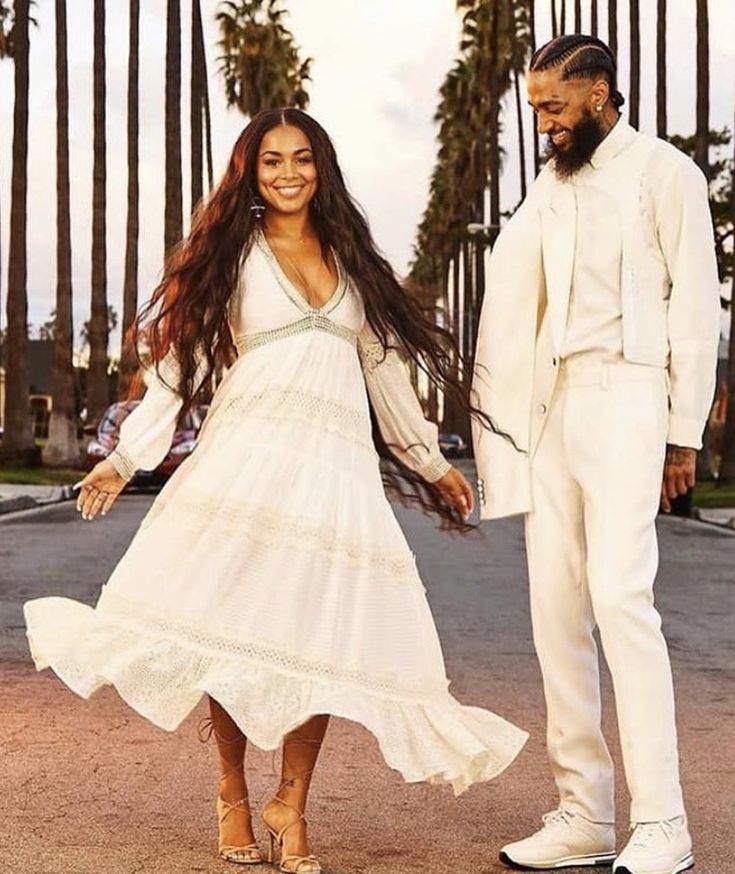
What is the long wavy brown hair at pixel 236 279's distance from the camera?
5508mm

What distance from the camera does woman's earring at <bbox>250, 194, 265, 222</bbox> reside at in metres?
5.57

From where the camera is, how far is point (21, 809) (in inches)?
243

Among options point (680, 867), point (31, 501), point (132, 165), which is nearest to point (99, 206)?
point (132, 165)

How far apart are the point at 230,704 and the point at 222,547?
1.49ft

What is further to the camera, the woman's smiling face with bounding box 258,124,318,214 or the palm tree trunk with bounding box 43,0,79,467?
the palm tree trunk with bounding box 43,0,79,467

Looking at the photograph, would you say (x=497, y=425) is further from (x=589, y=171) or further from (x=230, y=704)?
(x=230, y=704)

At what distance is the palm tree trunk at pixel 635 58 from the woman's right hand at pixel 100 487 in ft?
154

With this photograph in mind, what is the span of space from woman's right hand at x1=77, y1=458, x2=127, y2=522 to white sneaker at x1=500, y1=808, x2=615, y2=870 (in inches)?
56.1

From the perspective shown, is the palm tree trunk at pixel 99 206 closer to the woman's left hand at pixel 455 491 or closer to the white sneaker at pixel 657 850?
the woman's left hand at pixel 455 491

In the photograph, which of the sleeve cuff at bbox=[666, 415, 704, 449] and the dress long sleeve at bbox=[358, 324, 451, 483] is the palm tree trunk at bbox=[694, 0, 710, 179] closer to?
the dress long sleeve at bbox=[358, 324, 451, 483]

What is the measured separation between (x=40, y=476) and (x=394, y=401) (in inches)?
1286

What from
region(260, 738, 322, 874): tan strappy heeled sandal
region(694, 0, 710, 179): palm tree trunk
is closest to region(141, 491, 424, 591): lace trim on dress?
region(260, 738, 322, 874): tan strappy heeled sandal

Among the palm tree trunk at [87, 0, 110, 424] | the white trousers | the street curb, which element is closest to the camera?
the white trousers

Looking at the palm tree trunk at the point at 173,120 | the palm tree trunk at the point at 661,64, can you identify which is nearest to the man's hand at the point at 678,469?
the palm tree trunk at the point at 661,64
